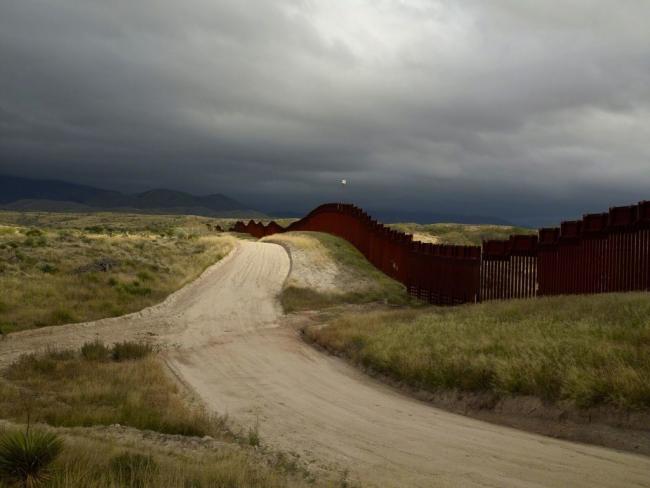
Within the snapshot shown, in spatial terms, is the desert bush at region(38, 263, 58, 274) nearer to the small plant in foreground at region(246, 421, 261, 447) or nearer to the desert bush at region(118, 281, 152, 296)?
the desert bush at region(118, 281, 152, 296)

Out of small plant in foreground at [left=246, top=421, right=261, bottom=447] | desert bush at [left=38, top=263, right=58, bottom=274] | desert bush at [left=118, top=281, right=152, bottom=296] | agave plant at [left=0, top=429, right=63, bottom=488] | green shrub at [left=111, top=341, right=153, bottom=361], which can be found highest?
desert bush at [left=38, top=263, right=58, bottom=274]

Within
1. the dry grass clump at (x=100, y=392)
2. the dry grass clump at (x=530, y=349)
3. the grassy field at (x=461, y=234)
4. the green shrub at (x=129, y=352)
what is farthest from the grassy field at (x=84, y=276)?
the grassy field at (x=461, y=234)

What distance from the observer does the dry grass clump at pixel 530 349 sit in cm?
890

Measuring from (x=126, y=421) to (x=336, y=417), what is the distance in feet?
11.1

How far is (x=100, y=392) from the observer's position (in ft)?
34.2

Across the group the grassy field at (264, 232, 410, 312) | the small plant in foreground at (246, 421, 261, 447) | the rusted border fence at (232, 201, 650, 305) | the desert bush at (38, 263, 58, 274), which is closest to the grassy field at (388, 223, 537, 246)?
the grassy field at (264, 232, 410, 312)

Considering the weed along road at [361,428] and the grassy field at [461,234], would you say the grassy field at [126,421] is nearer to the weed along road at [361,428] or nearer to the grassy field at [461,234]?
the weed along road at [361,428]

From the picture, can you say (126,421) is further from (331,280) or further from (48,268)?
(331,280)

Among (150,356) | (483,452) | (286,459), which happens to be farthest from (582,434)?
(150,356)

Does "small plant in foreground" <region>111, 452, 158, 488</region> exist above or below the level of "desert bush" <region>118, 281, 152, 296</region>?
above

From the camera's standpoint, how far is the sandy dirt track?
6.80 m

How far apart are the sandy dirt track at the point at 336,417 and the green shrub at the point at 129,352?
698 mm

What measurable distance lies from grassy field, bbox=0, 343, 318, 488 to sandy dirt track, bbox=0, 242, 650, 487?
763 millimetres

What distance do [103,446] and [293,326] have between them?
13591 millimetres
